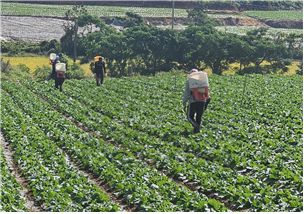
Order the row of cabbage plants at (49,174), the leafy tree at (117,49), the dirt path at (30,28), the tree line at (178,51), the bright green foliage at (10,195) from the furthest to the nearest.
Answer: the dirt path at (30,28)
the tree line at (178,51)
the leafy tree at (117,49)
the row of cabbage plants at (49,174)
the bright green foliage at (10,195)

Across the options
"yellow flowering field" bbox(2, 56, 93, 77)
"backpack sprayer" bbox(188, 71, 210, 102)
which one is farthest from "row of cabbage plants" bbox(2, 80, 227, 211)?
"yellow flowering field" bbox(2, 56, 93, 77)

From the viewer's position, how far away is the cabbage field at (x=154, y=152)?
9.33 meters

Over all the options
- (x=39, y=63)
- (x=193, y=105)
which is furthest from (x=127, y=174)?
(x=39, y=63)

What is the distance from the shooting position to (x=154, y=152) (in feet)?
41.1

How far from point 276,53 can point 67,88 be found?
2803 cm

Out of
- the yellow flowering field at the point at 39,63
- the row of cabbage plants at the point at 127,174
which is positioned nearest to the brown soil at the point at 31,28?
the yellow flowering field at the point at 39,63

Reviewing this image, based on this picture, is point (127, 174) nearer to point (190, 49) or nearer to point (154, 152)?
point (154, 152)

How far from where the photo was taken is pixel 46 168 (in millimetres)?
11680

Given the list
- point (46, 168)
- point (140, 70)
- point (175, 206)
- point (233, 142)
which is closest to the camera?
point (175, 206)

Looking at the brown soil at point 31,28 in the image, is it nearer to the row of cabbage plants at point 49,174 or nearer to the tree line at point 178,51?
the tree line at point 178,51

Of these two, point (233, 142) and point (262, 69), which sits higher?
point (233, 142)

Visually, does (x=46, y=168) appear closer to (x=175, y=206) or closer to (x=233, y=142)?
(x=175, y=206)

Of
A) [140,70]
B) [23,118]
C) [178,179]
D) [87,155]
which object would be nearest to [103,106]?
[23,118]

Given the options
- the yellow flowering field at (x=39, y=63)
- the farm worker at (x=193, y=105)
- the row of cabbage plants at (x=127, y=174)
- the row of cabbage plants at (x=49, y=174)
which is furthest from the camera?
the yellow flowering field at (x=39, y=63)
